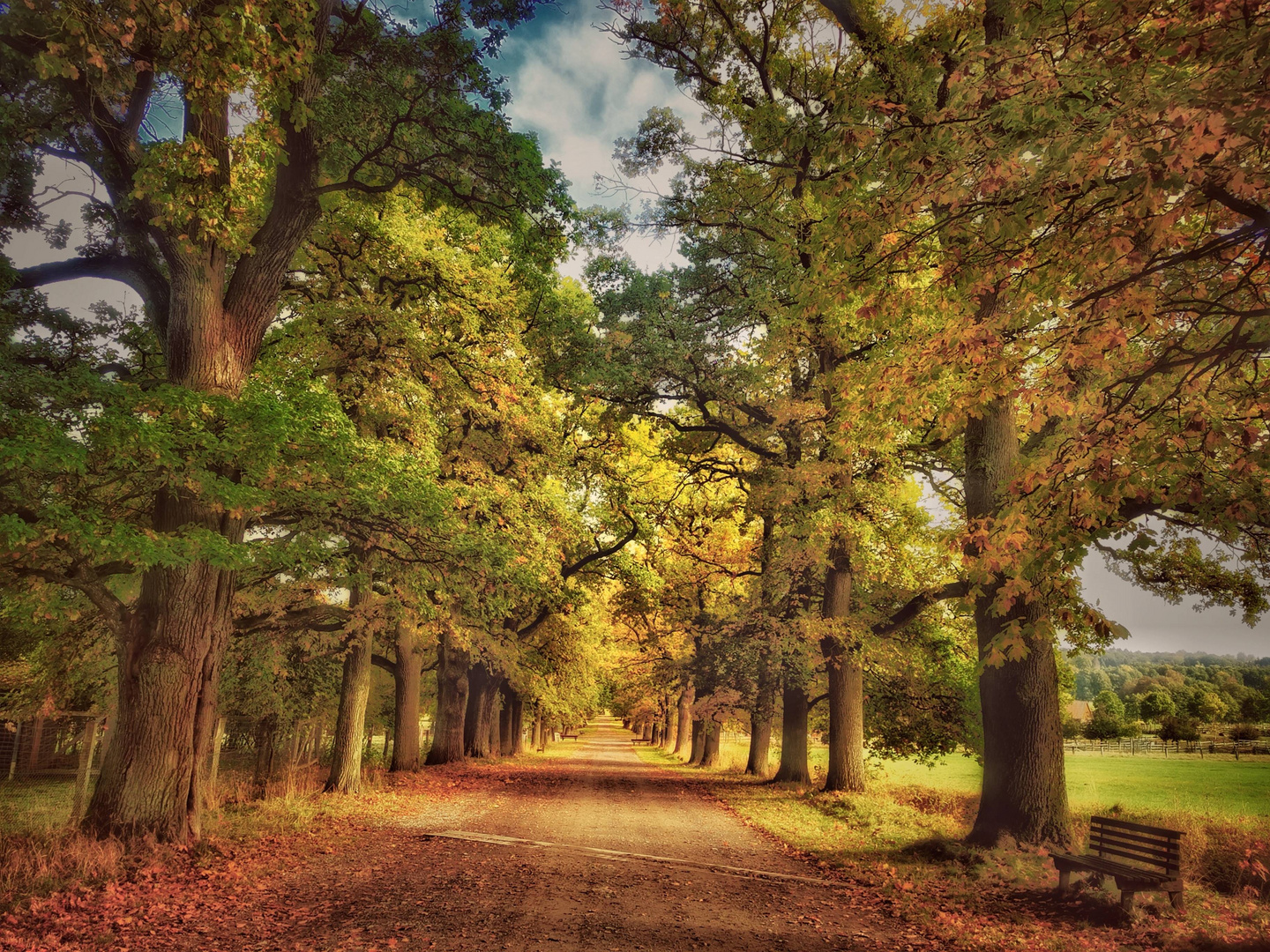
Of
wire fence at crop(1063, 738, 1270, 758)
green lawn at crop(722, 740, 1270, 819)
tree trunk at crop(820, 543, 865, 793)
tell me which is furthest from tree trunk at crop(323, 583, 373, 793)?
wire fence at crop(1063, 738, 1270, 758)

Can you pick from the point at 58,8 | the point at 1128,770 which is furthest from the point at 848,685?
the point at 1128,770

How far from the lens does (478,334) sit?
13.1 meters

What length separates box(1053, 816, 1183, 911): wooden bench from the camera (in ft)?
22.9

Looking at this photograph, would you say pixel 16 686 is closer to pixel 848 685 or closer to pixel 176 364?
pixel 176 364

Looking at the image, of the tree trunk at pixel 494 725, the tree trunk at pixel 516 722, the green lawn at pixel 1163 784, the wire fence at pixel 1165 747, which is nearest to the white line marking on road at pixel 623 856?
the green lawn at pixel 1163 784

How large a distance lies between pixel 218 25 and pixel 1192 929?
1239 cm

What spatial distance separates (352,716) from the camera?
15.9 m

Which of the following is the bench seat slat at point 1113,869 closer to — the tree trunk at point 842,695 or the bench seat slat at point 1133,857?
the bench seat slat at point 1133,857

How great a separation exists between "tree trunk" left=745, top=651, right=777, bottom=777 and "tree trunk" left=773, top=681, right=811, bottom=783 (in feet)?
1.65

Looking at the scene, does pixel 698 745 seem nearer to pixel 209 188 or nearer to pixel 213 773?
Answer: pixel 213 773

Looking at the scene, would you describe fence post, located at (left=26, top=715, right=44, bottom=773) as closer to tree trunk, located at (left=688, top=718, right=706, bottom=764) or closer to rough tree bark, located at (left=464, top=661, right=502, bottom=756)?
rough tree bark, located at (left=464, top=661, right=502, bottom=756)

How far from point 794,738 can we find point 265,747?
50.8ft

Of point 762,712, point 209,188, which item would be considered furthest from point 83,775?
point 762,712

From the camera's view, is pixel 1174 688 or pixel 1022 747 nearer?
pixel 1022 747
